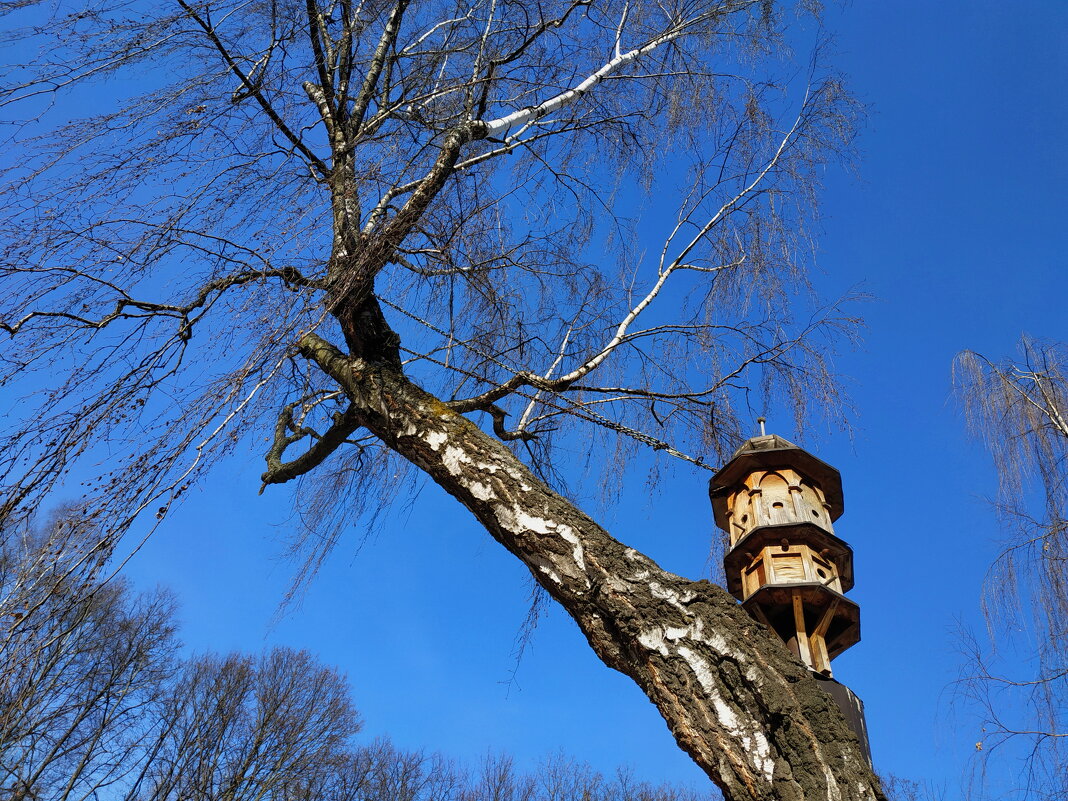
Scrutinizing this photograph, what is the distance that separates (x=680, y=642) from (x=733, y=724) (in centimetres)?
26

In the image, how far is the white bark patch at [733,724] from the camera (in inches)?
83.5

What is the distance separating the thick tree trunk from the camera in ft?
6.93

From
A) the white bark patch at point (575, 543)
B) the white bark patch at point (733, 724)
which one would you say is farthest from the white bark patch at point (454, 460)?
the white bark patch at point (733, 724)

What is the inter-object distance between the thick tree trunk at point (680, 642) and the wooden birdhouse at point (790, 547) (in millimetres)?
916

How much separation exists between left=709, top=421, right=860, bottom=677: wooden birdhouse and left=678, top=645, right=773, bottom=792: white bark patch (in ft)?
3.32

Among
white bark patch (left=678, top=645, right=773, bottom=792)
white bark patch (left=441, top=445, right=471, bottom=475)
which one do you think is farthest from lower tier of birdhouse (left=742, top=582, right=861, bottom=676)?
white bark patch (left=441, top=445, right=471, bottom=475)

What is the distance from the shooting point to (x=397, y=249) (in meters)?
3.42

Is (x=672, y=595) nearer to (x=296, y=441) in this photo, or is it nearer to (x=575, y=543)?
(x=575, y=543)

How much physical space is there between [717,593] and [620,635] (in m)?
0.31

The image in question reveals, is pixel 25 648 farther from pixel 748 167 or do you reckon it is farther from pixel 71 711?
pixel 71 711

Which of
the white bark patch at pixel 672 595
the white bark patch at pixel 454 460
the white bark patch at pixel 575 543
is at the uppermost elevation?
the white bark patch at pixel 454 460

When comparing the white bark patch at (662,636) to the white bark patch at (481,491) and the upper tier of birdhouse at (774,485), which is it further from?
the upper tier of birdhouse at (774,485)

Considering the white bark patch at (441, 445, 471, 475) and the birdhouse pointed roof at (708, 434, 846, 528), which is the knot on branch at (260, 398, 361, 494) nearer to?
the white bark patch at (441, 445, 471, 475)

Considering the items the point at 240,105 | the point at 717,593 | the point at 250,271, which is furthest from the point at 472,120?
the point at 717,593
